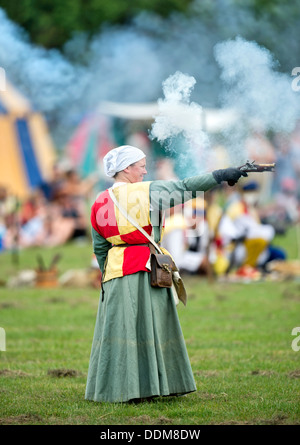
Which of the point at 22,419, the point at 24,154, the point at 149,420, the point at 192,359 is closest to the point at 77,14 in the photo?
the point at 24,154

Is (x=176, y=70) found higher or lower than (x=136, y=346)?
higher

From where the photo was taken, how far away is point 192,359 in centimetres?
709

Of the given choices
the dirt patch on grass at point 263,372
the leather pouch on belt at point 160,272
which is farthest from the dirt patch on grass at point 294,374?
the leather pouch on belt at point 160,272

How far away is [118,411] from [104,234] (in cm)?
122

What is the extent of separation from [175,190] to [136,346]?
3.55ft

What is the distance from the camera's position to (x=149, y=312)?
17.5 feet

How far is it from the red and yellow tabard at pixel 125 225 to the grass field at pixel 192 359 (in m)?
0.94

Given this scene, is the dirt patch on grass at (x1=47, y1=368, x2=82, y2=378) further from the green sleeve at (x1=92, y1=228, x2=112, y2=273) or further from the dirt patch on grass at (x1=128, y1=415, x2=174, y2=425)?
the dirt patch on grass at (x1=128, y1=415, x2=174, y2=425)

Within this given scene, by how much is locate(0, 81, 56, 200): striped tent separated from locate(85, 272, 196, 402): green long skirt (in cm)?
1946

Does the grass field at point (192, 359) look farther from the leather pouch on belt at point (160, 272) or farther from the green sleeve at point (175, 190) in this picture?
the green sleeve at point (175, 190)

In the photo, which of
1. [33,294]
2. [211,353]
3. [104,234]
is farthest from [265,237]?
[104,234]

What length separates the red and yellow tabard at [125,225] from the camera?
5312 millimetres

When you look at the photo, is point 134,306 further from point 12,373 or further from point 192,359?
point 192,359

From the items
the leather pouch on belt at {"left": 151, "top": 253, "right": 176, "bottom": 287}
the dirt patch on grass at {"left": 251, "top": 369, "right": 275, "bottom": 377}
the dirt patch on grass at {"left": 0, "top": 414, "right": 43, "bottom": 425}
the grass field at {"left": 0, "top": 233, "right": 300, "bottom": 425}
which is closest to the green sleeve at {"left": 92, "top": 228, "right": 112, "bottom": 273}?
the leather pouch on belt at {"left": 151, "top": 253, "right": 176, "bottom": 287}
